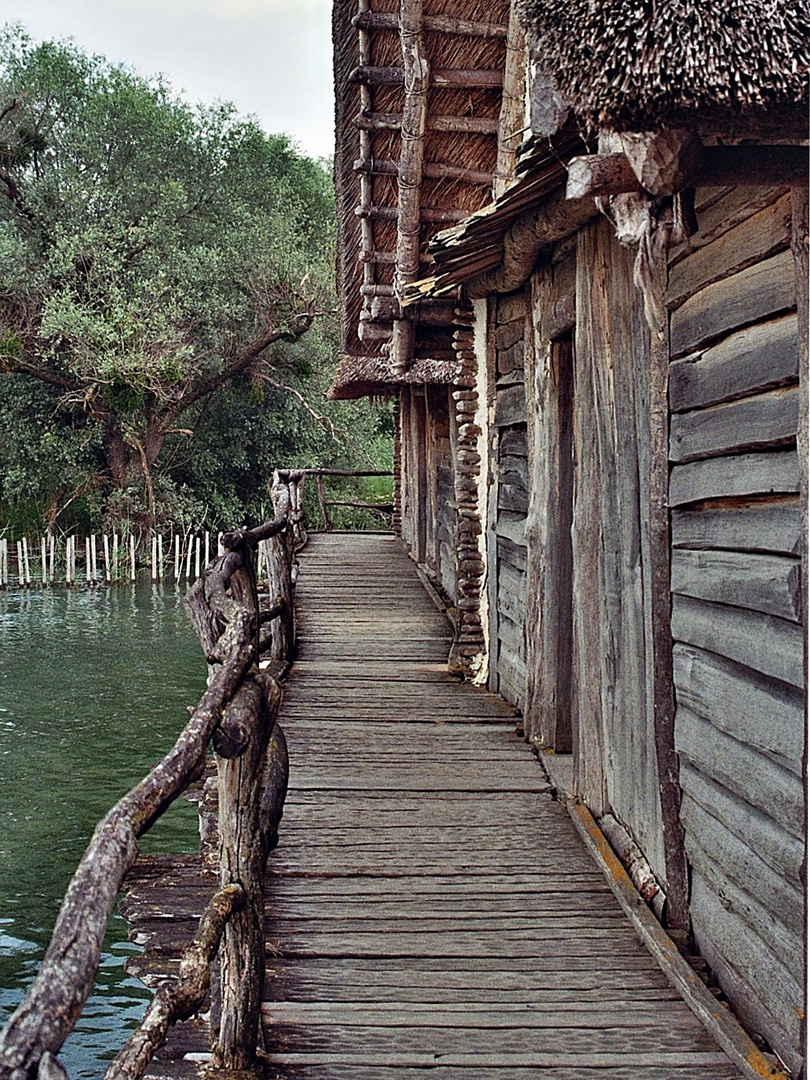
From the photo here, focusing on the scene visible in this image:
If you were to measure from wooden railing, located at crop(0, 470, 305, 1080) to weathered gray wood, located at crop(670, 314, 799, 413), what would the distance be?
1553 millimetres

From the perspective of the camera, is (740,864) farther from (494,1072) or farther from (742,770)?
(494,1072)

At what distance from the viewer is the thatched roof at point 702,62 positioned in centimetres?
260

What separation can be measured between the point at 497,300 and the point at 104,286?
20.4 meters

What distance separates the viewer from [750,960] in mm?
3385

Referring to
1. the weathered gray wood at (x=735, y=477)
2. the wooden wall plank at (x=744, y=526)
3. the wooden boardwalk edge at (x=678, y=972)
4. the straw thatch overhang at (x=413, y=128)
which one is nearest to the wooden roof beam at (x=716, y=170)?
the weathered gray wood at (x=735, y=477)

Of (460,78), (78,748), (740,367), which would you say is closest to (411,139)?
(460,78)

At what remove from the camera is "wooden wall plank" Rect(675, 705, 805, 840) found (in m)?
2.99

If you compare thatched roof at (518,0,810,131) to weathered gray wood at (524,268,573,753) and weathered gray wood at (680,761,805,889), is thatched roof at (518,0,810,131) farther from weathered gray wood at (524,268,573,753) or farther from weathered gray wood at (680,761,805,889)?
weathered gray wood at (524,268,573,753)

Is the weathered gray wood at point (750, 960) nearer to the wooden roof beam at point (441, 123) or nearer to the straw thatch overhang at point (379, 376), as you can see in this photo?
the wooden roof beam at point (441, 123)

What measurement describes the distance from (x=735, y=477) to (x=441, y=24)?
4.94m

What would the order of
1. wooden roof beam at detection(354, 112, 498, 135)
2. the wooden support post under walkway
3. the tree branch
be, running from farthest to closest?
the tree branch
wooden roof beam at detection(354, 112, 498, 135)
the wooden support post under walkway

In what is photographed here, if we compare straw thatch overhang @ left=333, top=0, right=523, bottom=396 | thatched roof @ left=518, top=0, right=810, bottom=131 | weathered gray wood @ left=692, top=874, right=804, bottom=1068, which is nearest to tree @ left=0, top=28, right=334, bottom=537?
straw thatch overhang @ left=333, top=0, right=523, bottom=396

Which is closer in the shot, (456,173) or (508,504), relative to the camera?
(508,504)

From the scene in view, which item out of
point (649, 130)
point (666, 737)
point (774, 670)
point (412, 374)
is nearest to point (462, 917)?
point (666, 737)
